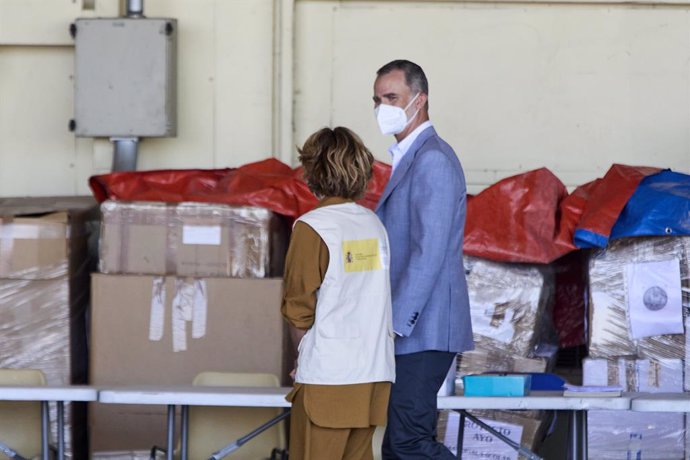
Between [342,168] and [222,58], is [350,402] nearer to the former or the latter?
[342,168]

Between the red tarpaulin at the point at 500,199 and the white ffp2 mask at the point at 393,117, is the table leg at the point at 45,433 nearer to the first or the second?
the red tarpaulin at the point at 500,199

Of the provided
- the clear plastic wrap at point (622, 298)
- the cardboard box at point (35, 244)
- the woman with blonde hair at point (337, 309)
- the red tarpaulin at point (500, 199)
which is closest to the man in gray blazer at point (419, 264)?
the woman with blonde hair at point (337, 309)

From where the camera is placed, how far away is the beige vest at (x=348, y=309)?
116 inches

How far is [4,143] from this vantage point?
5.46 meters

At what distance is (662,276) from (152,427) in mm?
2097

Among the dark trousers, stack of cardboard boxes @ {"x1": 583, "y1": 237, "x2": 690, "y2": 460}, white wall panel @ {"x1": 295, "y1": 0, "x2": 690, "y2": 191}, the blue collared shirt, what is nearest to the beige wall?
white wall panel @ {"x1": 295, "y1": 0, "x2": 690, "y2": 191}

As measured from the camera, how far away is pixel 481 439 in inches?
177

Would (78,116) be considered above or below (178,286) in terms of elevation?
above

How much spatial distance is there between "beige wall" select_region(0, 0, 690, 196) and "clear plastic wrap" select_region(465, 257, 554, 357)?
3.03ft

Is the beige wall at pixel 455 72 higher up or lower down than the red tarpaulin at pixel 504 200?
higher up

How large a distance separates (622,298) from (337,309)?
1851 mm

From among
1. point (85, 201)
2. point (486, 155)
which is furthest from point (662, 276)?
point (85, 201)

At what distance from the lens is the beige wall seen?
5359 mm

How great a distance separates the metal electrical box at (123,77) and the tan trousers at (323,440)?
2511 mm
